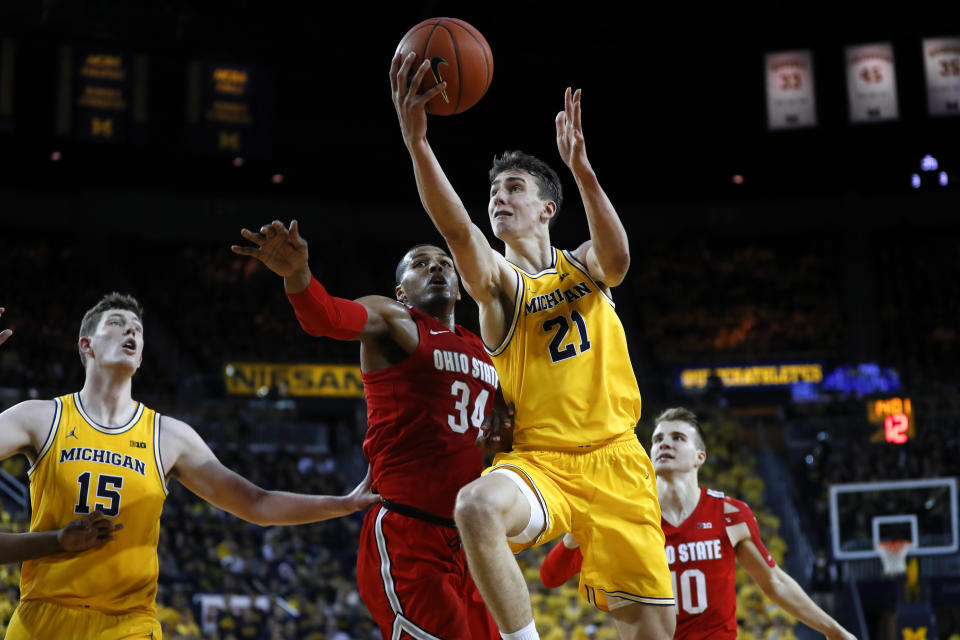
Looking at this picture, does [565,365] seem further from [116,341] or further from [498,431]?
[116,341]

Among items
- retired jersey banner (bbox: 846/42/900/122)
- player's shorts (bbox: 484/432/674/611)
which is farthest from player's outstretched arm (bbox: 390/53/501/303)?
retired jersey banner (bbox: 846/42/900/122)

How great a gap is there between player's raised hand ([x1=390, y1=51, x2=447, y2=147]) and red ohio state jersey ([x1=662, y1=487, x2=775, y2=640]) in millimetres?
3076

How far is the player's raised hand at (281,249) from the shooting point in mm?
4160

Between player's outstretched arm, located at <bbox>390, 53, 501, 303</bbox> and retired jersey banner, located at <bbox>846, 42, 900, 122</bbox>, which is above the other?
retired jersey banner, located at <bbox>846, 42, 900, 122</bbox>

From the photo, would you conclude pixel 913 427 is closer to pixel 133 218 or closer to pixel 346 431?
pixel 346 431

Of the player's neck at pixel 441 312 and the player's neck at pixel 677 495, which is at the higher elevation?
the player's neck at pixel 441 312

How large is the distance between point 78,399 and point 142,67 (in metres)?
16.2

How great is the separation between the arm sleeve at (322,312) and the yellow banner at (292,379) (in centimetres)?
1784

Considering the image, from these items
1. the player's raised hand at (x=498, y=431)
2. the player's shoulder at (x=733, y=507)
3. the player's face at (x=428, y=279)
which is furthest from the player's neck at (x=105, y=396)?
the player's shoulder at (x=733, y=507)

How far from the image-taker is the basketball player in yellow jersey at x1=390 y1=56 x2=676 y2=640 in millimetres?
4570

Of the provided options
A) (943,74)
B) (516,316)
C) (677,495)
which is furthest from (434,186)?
(943,74)

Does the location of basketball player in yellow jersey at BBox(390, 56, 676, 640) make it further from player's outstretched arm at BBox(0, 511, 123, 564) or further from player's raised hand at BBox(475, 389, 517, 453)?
player's outstretched arm at BBox(0, 511, 123, 564)

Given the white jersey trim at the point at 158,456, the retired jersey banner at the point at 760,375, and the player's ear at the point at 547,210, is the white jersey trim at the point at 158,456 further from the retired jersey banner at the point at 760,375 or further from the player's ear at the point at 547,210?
the retired jersey banner at the point at 760,375

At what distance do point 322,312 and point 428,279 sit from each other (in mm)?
979
